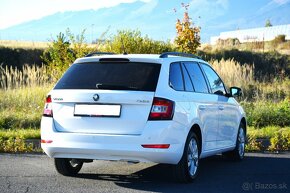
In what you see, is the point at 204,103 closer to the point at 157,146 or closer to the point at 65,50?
the point at 157,146

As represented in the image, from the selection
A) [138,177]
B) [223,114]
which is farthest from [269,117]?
[138,177]

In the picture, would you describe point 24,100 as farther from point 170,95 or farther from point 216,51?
point 216,51

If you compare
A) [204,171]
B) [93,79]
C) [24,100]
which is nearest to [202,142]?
[204,171]

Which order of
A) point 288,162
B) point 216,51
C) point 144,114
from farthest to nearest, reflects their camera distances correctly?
point 216,51 → point 288,162 → point 144,114

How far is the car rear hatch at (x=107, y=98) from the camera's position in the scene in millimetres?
7934

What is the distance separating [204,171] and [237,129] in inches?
55.9

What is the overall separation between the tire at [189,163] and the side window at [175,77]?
25.7 inches

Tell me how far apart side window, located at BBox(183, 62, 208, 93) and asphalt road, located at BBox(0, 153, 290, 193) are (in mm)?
1284

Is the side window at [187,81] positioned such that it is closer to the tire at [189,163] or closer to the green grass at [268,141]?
the tire at [189,163]

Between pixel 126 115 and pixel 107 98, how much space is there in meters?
0.32

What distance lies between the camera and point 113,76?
830 centimetres

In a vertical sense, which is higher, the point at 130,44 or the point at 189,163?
the point at 130,44

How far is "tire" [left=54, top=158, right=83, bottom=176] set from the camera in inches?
348

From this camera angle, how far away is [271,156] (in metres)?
11.6
